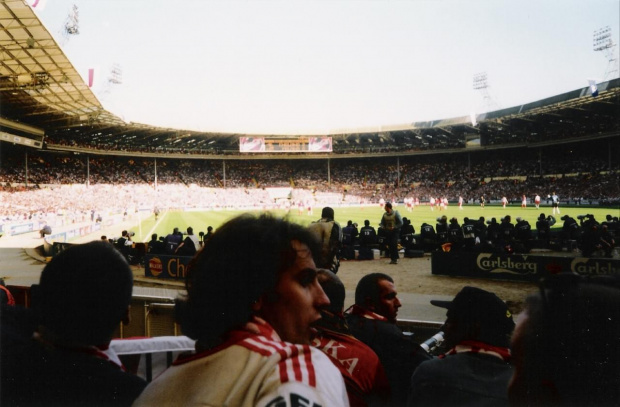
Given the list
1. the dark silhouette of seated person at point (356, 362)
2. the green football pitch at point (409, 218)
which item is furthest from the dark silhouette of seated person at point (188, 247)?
the dark silhouette of seated person at point (356, 362)

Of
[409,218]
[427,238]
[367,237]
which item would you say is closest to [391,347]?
[367,237]

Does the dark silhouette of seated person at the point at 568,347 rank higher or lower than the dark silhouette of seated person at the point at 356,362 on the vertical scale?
higher

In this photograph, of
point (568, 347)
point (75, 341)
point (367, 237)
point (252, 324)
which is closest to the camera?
point (568, 347)

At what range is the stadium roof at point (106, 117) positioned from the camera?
2528 centimetres

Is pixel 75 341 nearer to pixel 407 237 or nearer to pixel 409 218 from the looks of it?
pixel 407 237

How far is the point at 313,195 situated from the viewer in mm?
64812

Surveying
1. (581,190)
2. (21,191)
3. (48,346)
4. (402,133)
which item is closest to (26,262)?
(48,346)

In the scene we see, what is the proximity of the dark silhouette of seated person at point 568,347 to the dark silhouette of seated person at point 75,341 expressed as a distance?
132cm

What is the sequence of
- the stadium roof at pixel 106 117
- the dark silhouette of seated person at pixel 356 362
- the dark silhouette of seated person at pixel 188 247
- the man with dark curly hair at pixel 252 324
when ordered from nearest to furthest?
the man with dark curly hair at pixel 252 324 → the dark silhouette of seated person at pixel 356 362 → the dark silhouette of seated person at pixel 188 247 → the stadium roof at pixel 106 117

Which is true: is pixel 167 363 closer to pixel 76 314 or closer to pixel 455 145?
pixel 76 314

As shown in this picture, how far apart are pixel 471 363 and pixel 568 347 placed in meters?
1.01

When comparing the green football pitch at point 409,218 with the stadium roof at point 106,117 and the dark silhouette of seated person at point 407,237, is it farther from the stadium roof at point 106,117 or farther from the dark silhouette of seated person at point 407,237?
the stadium roof at point 106,117

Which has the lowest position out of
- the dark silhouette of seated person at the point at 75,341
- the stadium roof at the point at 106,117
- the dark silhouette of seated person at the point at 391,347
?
the dark silhouette of seated person at the point at 391,347

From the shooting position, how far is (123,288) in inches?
71.6
